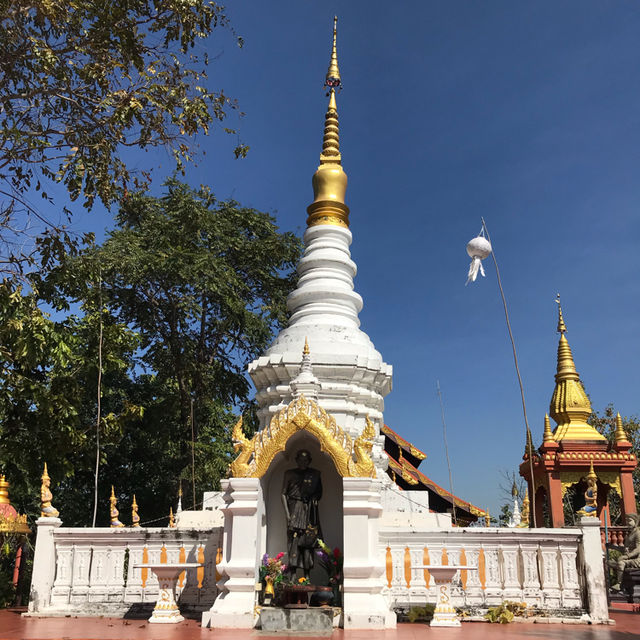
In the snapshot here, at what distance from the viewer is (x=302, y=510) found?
33.1 feet

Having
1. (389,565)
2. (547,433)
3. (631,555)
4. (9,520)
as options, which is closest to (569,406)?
(547,433)

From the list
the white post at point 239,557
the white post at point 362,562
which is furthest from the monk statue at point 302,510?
the white post at point 362,562

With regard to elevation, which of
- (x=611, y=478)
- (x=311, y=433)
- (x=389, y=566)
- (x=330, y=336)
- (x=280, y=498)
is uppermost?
(x=330, y=336)

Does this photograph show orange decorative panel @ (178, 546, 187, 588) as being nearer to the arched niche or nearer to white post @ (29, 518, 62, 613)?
the arched niche

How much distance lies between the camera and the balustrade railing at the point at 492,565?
399 inches

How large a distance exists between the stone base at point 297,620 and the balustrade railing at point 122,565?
1.99 meters

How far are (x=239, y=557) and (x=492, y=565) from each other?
3837 millimetres

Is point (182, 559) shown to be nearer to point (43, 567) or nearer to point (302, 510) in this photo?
point (43, 567)

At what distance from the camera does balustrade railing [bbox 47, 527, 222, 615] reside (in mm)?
10578

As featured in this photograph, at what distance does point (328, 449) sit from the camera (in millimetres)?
9773

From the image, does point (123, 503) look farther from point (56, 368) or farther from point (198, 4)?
point (198, 4)

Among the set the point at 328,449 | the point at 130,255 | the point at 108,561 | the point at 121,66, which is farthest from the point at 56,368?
the point at 328,449

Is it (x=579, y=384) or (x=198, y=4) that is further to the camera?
(x=579, y=384)

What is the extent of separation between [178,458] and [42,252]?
13.6 metres
